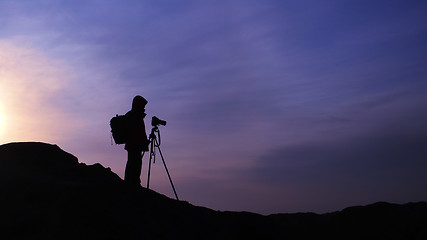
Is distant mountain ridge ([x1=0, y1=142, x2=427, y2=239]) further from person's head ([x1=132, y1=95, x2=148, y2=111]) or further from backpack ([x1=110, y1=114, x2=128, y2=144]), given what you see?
person's head ([x1=132, y1=95, x2=148, y2=111])

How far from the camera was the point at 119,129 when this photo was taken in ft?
35.8

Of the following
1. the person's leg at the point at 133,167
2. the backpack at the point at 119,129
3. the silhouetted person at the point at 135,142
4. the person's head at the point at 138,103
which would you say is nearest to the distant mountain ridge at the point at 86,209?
the person's leg at the point at 133,167

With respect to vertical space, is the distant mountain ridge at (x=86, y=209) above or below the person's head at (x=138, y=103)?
below

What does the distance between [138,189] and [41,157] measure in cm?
283

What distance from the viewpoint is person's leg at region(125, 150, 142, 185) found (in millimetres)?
11023

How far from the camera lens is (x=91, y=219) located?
8.83 m

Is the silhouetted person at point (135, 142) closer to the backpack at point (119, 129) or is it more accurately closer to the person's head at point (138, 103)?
the person's head at point (138, 103)

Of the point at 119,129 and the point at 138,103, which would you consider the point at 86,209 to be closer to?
the point at 119,129

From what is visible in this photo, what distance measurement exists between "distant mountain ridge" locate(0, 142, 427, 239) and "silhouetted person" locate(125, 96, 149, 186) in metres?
0.43

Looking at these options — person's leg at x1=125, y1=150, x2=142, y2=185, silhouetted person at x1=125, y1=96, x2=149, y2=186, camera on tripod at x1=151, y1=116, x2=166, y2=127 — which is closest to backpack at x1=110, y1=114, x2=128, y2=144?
silhouetted person at x1=125, y1=96, x2=149, y2=186

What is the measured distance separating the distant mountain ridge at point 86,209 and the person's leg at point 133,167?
1.01 ft

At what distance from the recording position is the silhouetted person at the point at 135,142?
1100 cm

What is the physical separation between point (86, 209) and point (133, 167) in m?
2.23

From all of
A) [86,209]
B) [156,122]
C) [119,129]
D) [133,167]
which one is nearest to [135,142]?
[119,129]
